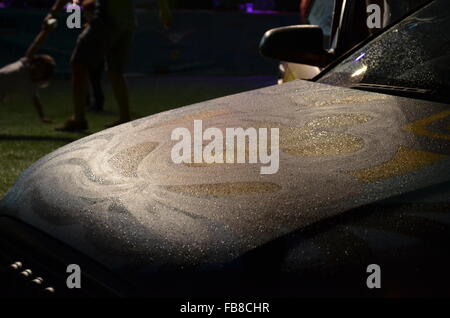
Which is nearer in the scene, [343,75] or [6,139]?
[343,75]

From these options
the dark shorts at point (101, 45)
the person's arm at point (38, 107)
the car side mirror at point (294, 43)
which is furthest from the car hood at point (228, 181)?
the person's arm at point (38, 107)

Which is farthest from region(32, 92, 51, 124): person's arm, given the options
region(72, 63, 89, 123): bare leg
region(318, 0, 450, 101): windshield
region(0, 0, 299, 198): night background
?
region(318, 0, 450, 101): windshield

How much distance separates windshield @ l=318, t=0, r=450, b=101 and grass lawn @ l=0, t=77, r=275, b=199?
10.9 feet

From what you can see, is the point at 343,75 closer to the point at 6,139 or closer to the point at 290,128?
the point at 290,128

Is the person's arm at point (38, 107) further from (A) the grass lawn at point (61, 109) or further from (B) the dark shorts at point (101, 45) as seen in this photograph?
(B) the dark shorts at point (101, 45)

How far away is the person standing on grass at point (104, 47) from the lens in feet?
27.7

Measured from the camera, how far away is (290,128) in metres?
2.57

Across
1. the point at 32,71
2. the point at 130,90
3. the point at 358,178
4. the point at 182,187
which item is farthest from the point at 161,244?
the point at 130,90

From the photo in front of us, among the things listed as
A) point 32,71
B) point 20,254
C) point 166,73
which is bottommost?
point 166,73

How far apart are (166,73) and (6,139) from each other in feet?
24.6

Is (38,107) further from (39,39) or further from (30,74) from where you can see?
(39,39)

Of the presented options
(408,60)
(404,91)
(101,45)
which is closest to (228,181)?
(404,91)

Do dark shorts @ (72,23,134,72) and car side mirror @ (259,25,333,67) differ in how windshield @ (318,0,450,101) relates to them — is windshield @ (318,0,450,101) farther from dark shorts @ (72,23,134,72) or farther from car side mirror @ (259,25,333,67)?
dark shorts @ (72,23,134,72)

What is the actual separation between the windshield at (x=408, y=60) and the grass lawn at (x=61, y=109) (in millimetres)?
3336
